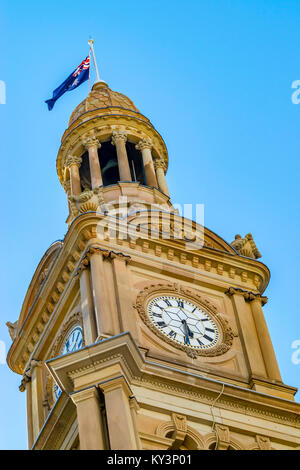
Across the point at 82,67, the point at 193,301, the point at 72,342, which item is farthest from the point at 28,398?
the point at 82,67

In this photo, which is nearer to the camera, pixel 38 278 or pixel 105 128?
pixel 38 278

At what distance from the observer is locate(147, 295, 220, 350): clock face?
4328 centimetres

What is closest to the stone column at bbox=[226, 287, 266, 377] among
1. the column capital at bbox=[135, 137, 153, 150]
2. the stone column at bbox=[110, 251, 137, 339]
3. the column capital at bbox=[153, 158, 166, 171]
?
the stone column at bbox=[110, 251, 137, 339]

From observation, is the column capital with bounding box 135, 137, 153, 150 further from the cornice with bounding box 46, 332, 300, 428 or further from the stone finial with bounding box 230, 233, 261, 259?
the cornice with bounding box 46, 332, 300, 428

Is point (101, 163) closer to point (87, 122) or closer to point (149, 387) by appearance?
point (87, 122)

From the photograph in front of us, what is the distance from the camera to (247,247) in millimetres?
48844

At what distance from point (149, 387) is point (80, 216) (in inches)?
318

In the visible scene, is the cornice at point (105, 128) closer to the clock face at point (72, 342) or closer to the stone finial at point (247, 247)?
the stone finial at point (247, 247)

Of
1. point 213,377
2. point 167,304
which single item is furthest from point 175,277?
point 213,377

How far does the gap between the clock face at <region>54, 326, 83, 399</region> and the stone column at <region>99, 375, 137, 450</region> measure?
16.6ft

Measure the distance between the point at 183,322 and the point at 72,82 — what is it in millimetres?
18734

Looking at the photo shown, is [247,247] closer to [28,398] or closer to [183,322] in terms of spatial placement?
[183,322]

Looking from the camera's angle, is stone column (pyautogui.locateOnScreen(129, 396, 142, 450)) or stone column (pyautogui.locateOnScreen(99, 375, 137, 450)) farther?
stone column (pyautogui.locateOnScreen(129, 396, 142, 450))

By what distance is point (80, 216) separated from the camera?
4556 centimetres
